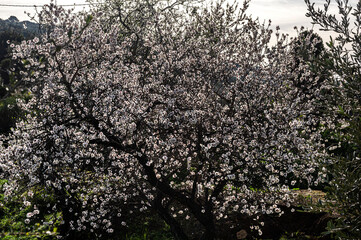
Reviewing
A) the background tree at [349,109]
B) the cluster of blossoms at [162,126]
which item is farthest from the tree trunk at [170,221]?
the background tree at [349,109]

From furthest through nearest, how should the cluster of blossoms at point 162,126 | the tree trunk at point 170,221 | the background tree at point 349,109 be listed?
the tree trunk at point 170,221, the cluster of blossoms at point 162,126, the background tree at point 349,109

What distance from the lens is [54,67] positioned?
7.32 meters

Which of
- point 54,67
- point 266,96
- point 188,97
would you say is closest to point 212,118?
point 188,97

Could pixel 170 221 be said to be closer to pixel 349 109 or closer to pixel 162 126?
pixel 162 126

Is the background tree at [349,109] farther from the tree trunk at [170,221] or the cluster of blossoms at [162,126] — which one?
the tree trunk at [170,221]

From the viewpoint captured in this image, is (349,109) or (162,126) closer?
(349,109)

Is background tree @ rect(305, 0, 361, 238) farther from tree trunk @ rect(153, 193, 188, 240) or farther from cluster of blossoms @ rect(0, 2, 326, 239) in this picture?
tree trunk @ rect(153, 193, 188, 240)

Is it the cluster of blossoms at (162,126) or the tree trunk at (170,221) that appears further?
the tree trunk at (170,221)

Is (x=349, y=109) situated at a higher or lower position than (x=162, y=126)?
lower

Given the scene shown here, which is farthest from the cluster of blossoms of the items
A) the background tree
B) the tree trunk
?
the background tree

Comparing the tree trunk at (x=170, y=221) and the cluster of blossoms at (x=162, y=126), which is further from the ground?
the cluster of blossoms at (x=162, y=126)

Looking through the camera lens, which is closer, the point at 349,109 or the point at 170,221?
the point at 349,109

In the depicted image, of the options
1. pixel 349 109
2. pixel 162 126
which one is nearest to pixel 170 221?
pixel 162 126

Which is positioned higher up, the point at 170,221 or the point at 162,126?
the point at 162,126
